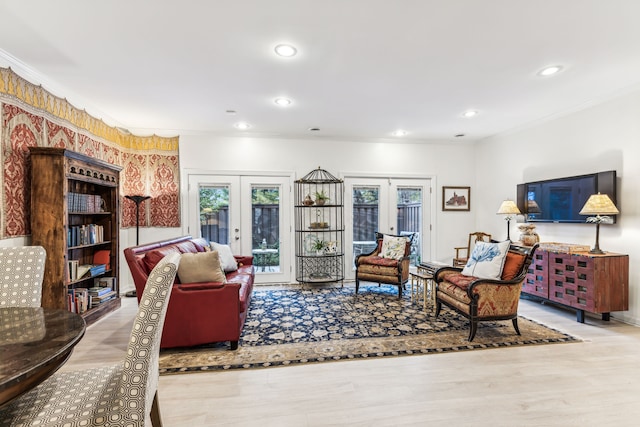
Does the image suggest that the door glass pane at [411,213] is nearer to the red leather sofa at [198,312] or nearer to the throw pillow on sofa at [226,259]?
the throw pillow on sofa at [226,259]

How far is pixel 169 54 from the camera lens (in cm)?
268

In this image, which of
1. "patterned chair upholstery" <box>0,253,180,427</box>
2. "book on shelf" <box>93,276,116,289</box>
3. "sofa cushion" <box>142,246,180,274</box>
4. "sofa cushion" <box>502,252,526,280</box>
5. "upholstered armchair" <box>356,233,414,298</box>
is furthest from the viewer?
"upholstered armchair" <box>356,233,414,298</box>

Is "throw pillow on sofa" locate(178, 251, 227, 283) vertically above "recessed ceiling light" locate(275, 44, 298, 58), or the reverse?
"recessed ceiling light" locate(275, 44, 298, 58)

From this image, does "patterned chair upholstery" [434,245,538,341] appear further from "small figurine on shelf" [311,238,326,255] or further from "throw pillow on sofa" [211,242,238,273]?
"throw pillow on sofa" [211,242,238,273]

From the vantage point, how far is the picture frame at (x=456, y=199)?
5898mm

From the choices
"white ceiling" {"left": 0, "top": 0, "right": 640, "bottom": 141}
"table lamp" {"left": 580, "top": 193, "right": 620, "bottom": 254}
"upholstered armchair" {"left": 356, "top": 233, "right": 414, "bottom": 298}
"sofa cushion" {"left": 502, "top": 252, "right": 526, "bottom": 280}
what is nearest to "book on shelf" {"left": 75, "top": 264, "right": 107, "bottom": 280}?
"white ceiling" {"left": 0, "top": 0, "right": 640, "bottom": 141}

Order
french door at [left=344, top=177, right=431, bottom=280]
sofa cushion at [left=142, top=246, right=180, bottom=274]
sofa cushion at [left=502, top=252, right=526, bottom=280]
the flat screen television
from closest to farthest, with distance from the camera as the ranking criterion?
sofa cushion at [left=142, top=246, right=180, bottom=274]
sofa cushion at [left=502, top=252, right=526, bottom=280]
the flat screen television
french door at [left=344, top=177, right=431, bottom=280]

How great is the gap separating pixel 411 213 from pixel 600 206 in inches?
112

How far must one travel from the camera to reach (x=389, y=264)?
4543 mm

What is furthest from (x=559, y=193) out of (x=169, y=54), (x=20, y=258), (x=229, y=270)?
(x=20, y=258)

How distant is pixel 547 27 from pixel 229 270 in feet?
13.2

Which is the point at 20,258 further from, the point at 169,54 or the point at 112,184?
the point at 112,184

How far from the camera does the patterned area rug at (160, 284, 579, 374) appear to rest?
8.67ft

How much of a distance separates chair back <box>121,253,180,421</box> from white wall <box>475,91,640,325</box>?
4.59 m
